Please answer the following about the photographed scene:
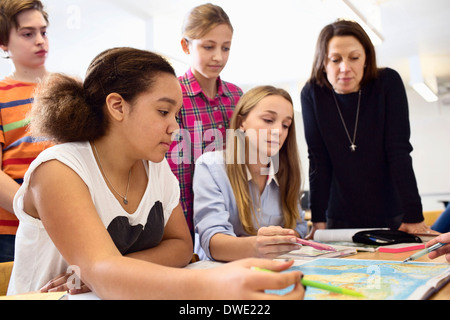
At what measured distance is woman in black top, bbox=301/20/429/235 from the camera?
5.45ft

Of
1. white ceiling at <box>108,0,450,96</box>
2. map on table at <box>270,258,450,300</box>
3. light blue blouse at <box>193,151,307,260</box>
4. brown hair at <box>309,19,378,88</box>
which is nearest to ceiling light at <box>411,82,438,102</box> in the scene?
white ceiling at <box>108,0,450,96</box>

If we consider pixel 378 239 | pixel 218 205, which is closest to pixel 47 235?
pixel 218 205

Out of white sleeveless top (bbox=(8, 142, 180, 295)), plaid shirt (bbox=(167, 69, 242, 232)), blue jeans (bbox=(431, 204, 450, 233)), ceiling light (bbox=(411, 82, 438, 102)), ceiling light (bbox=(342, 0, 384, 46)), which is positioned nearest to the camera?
white sleeveless top (bbox=(8, 142, 180, 295))

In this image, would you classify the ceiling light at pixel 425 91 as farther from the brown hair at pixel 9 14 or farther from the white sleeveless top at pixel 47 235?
the white sleeveless top at pixel 47 235

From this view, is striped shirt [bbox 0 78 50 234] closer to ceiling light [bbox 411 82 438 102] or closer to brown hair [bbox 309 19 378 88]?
brown hair [bbox 309 19 378 88]

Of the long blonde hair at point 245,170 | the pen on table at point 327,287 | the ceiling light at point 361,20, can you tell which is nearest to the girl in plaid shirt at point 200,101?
the long blonde hair at point 245,170

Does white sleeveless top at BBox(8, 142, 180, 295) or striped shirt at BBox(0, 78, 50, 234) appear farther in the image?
striped shirt at BBox(0, 78, 50, 234)

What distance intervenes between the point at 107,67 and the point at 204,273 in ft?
1.94

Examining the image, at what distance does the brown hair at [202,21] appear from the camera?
1.68m

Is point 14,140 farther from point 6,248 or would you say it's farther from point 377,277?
point 377,277

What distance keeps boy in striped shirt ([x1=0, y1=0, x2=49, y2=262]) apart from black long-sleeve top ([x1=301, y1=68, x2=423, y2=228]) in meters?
1.04

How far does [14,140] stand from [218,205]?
28.8 inches

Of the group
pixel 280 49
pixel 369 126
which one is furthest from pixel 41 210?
pixel 280 49
